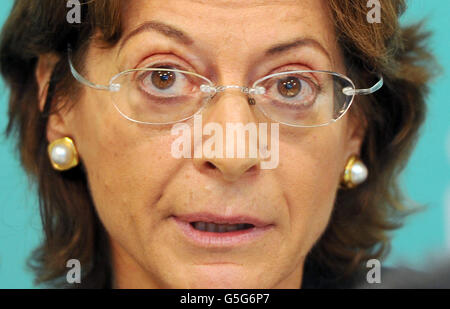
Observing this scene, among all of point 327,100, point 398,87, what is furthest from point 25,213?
point 398,87

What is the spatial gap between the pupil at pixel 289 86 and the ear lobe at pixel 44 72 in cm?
55

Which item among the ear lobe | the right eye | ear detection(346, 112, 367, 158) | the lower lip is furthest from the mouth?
the ear lobe

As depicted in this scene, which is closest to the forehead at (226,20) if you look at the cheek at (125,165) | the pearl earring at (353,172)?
the cheek at (125,165)

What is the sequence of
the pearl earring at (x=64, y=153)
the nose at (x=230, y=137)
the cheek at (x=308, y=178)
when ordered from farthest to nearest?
the pearl earring at (x=64, y=153), the cheek at (x=308, y=178), the nose at (x=230, y=137)

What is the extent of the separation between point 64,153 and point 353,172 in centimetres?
71

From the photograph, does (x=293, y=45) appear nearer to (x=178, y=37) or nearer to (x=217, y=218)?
(x=178, y=37)

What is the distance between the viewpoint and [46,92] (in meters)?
1.63

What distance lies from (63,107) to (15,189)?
471mm

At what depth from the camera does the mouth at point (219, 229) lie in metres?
1.36

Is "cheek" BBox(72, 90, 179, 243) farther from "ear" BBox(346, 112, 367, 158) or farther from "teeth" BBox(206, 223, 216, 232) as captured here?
"ear" BBox(346, 112, 367, 158)

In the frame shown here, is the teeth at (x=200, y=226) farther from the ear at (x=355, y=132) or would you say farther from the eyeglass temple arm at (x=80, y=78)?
the ear at (x=355, y=132)

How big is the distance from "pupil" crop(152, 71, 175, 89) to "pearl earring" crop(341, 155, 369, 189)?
21.0 inches

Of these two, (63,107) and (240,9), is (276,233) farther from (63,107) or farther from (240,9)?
(63,107)

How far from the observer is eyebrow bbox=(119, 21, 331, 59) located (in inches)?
53.3
